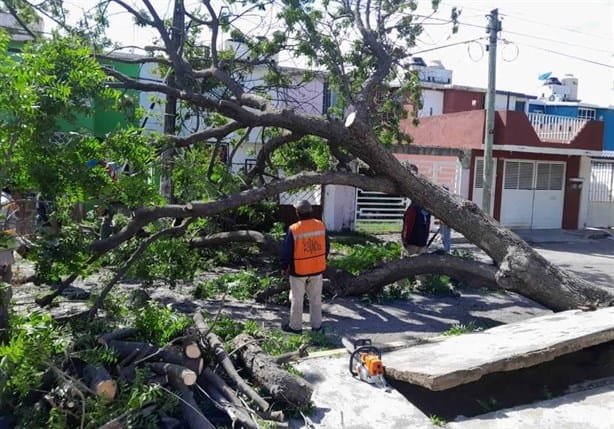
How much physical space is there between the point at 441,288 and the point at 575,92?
105ft

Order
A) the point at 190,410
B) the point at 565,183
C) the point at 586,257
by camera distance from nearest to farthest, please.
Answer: the point at 190,410 → the point at 586,257 → the point at 565,183

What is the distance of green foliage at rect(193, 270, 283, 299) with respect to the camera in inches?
371

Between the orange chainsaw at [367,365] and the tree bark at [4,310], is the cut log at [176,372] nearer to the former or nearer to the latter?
the tree bark at [4,310]

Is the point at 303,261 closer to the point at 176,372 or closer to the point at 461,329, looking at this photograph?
the point at 461,329

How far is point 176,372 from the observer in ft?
15.8

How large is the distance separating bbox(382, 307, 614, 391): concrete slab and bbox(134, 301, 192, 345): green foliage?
6.66 ft

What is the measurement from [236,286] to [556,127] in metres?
15.0

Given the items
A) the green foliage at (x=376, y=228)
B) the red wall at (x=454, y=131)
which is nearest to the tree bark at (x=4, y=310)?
the green foliage at (x=376, y=228)

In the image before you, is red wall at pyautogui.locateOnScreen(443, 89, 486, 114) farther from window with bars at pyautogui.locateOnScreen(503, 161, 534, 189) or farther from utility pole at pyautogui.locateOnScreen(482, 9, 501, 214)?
utility pole at pyautogui.locateOnScreen(482, 9, 501, 214)

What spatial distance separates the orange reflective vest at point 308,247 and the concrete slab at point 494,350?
62.9 inches

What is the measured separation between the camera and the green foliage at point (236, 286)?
9.43m

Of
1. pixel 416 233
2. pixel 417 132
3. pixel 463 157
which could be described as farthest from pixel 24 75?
pixel 417 132

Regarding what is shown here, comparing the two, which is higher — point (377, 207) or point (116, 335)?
point (377, 207)

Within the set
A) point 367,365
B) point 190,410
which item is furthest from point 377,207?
point 190,410
